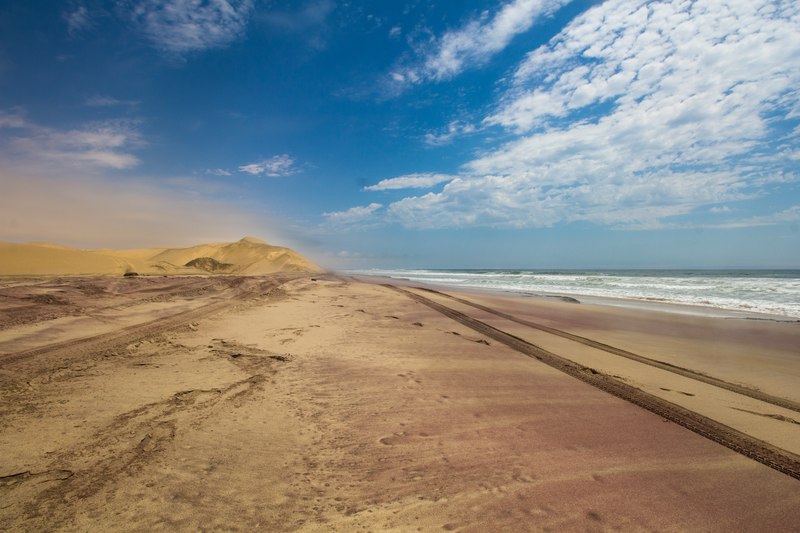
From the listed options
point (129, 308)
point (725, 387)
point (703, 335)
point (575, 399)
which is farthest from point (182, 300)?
point (703, 335)

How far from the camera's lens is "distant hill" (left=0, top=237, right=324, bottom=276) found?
89.4ft

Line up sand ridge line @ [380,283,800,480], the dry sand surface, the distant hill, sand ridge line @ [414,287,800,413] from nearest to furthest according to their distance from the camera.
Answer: the dry sand surface < sand ridge line @ [380,283,800,480] < sand ridge line @ [414,287,800,413] < the distant hill

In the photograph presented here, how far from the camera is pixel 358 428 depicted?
3.76 meters

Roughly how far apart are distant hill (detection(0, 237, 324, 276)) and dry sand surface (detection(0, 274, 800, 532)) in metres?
27.5

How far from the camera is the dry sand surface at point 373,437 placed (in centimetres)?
245

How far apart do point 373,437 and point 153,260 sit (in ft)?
199

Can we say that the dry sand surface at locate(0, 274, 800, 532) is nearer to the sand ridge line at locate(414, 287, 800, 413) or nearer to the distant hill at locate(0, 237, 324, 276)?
the sand ridge line at locate(414, 287, 800, 413)

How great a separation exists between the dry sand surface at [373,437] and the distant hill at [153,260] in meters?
27.5

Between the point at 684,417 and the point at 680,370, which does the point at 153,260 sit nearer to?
the point at 680,370

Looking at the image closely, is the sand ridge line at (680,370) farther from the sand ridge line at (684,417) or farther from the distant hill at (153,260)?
the distant hill at (153,260)

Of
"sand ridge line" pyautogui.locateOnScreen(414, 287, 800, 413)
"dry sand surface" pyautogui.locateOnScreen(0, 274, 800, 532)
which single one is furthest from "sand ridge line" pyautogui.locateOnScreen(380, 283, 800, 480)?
"sand ridge line" pyautogui.locateOnScreen(414, 287, 800, 413)

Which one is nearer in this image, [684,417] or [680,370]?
[684,417]

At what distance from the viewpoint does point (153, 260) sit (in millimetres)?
52688

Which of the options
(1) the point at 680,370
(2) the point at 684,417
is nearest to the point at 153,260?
(1) the point at 680,370
